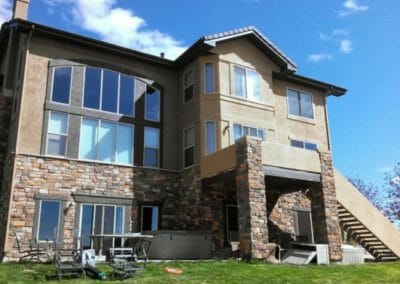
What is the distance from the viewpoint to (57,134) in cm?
1722

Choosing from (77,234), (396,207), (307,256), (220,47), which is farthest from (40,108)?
(396,207)

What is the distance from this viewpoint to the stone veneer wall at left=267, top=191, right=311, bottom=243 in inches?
763

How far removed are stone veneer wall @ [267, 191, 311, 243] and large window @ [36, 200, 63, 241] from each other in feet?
30.5

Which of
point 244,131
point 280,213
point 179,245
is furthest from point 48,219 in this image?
point 280,213

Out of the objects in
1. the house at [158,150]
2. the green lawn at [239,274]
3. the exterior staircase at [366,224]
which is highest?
the house at [158,150]

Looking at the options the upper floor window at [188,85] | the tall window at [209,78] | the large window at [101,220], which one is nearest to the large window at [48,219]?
the large window at [101,220]

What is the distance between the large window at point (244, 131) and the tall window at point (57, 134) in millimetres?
7251

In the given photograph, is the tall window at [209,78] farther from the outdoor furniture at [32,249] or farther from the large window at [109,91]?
the outdoor furniture at [32,249]

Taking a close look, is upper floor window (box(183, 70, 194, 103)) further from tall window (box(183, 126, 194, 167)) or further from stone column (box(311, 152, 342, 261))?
stone column (box(311, 152, 342, 261))

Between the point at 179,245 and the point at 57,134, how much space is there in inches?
270

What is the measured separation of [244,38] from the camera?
20.4m

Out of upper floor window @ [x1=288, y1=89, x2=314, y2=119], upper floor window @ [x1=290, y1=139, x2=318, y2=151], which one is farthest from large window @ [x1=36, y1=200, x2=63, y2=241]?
upper floor window @ [x1=288, y1=89, x2=314, y2=119]

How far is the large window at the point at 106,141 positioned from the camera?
1781 cm

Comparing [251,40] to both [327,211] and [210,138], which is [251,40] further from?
[327,211]
